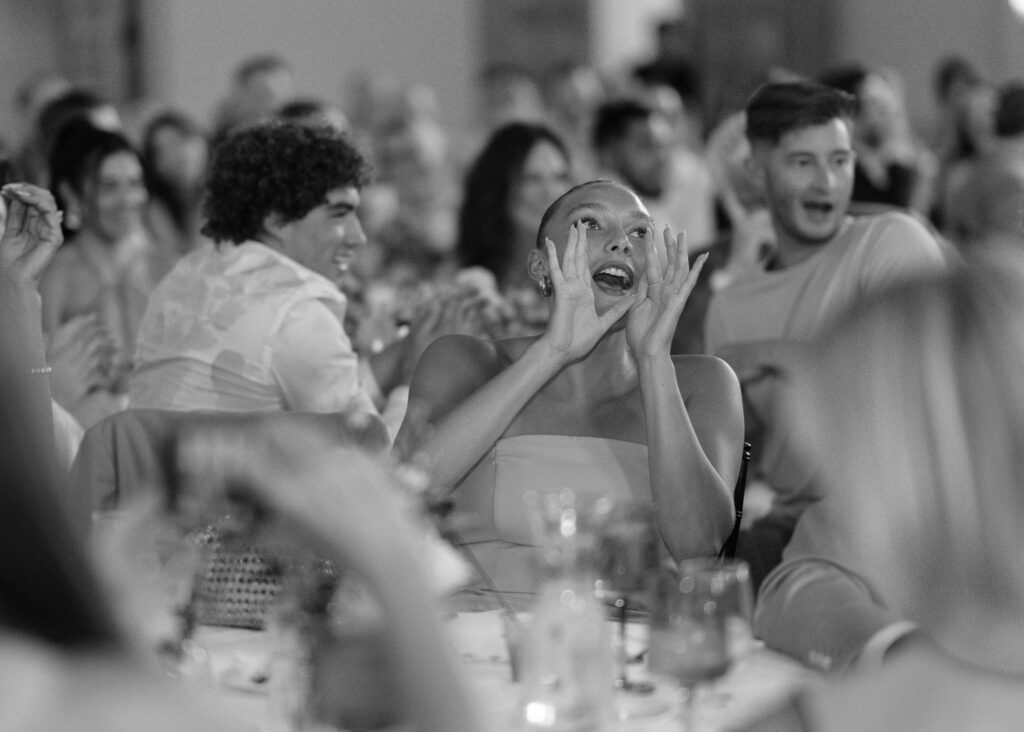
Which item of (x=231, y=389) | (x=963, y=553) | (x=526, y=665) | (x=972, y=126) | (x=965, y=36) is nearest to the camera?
(x=963, y=553)

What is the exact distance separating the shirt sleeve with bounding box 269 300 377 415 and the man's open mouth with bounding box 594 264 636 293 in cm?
64

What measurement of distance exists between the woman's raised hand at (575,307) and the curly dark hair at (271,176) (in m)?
0.90

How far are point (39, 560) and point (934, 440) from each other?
714 mm

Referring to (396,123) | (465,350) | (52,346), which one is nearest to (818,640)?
(465,350)

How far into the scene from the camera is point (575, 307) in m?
2.85

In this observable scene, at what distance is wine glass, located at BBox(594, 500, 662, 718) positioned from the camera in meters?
1.95

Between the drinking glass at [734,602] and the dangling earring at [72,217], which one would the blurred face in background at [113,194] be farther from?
the drinking glass at [734,602]

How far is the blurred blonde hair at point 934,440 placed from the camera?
1212 mm

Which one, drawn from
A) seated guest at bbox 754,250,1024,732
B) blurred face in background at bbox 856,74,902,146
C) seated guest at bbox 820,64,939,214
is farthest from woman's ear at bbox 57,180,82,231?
seated guest at bbox 754,250,1024,732

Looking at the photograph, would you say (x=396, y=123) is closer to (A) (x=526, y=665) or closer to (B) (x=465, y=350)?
(B) (x=465, y=350)

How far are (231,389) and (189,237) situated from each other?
312 centimetres

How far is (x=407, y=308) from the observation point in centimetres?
402

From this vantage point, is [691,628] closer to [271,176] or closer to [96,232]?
[271,176]

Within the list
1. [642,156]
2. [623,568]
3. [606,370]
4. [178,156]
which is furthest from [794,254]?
[178,156]
